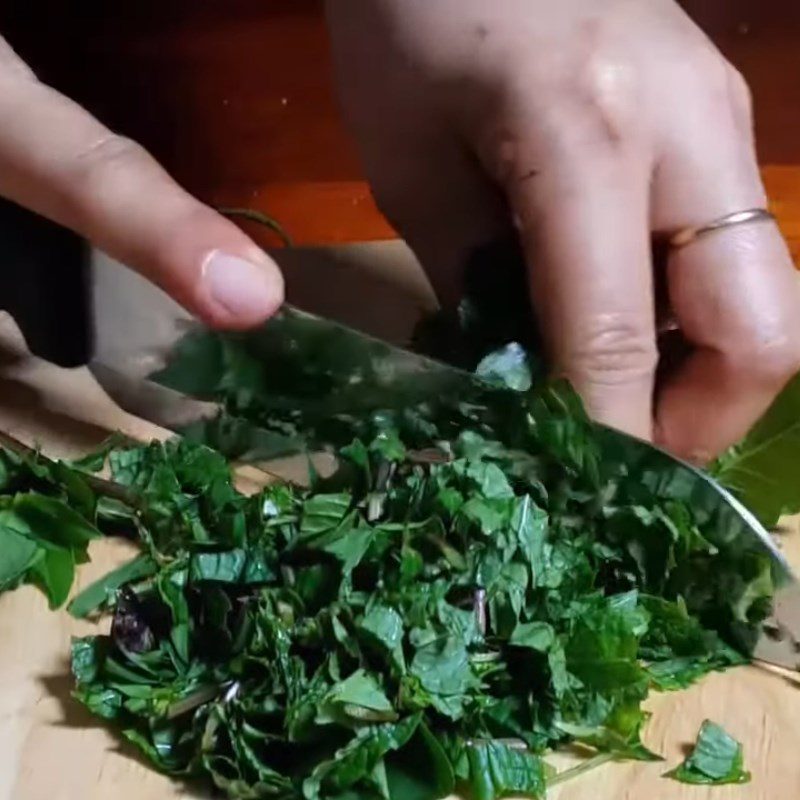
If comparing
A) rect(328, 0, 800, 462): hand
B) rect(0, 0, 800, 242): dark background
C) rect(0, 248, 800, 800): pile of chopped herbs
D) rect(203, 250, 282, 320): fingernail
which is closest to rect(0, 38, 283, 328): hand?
rect(203, 250, 282, 320): fingernail

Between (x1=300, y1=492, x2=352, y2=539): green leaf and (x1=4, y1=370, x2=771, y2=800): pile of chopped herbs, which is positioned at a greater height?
(x1=300, y1=492, x2=352, y2=539): green leaf

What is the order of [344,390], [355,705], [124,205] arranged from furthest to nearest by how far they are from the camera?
[344,390] → [124,205] → [355,705]

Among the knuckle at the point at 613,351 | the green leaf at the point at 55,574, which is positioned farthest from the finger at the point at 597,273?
the green leaf at the point at 55,574

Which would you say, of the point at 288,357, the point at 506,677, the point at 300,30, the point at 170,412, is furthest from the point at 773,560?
the point at 300,30

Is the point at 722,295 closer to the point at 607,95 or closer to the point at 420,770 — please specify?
the point at 607,95

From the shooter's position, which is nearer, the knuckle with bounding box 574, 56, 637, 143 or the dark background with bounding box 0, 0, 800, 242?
the knuckle with bounding box 574, 56, 637, 143

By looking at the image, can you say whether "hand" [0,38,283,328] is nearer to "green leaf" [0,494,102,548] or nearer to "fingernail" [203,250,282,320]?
"fingernail" [203,250,282,320]

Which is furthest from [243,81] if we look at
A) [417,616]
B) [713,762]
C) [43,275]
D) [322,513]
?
[713,762]

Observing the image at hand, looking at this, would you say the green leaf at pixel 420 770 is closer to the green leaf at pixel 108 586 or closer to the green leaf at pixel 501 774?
the green leaf at pixel 501 774
